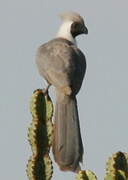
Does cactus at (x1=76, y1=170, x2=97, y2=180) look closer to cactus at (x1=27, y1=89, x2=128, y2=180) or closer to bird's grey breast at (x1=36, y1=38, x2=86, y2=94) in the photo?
cactus at (x1=27, y1=89, x2=128, y2=180)

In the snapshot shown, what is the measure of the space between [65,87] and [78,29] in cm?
234

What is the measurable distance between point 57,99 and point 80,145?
137 cm

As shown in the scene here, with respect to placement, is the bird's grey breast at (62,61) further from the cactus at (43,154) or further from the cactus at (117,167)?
the cactus at (117,167)

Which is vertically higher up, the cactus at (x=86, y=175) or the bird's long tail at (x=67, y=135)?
the bird's long tail at (x=67, y=135)

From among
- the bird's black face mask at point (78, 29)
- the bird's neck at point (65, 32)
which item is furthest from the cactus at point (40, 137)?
the bird's black face mask at point (78, 29)

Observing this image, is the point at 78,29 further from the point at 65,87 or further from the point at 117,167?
the point at 117,167

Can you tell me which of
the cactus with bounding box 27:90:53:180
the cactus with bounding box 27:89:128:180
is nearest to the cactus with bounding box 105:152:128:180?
the cactus with bounding box 27:89:128:180

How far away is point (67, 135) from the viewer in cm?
744

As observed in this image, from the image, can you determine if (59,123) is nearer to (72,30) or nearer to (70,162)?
(70,162)

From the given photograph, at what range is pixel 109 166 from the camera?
397 centimetres

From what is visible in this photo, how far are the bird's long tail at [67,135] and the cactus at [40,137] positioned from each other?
2.18m

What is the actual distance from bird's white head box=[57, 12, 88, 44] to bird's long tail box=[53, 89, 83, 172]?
212 cm

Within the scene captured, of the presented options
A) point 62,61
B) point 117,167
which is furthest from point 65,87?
point 117,167

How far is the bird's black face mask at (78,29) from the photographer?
10555 mm
